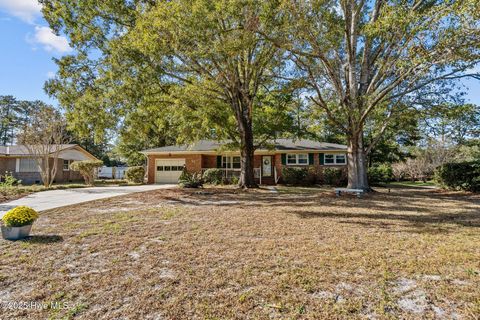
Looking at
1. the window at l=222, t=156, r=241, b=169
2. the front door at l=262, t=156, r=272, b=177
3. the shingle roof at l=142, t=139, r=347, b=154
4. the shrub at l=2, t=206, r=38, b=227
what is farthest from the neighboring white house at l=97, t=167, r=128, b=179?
the shrub at l=2, t=206, r=38, b=227

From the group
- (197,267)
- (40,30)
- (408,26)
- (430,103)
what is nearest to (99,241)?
(197,267)

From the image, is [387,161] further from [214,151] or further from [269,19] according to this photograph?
[269,19]

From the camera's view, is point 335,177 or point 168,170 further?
point 168,170

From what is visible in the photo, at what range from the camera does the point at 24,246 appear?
15.2 ft

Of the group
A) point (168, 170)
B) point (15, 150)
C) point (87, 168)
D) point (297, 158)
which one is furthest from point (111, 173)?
point (297, 158)

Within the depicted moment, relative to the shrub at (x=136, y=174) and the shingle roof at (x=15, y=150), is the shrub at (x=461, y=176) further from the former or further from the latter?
the shingle roof at (x=15, y=150)

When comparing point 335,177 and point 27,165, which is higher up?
point 27,165

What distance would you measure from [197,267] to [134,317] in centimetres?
125

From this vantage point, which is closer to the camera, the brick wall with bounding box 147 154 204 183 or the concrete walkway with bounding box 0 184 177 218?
the concrete walkway with bounding box 0 184 177 218

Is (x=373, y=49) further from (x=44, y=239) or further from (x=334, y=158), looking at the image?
(x=44, y=239)

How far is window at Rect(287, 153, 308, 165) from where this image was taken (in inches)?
813

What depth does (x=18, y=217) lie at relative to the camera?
5086 mm

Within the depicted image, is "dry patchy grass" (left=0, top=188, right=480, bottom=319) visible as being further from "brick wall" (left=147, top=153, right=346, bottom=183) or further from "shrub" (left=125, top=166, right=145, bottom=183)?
"shrub" (left=125, top=166, right=145, bottom=183)

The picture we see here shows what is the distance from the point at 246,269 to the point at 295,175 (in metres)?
16.6
